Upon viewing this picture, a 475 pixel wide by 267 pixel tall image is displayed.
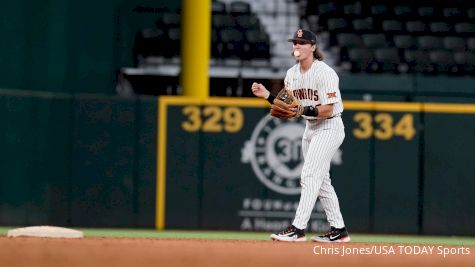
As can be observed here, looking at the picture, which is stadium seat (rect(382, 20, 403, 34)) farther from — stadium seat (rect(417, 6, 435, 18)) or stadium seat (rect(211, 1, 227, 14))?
stadium seat (rect(211, 1, 227, 14))

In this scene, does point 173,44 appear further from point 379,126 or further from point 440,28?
point 379,126

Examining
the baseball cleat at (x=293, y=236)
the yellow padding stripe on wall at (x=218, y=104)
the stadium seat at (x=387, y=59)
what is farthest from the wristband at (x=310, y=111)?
the stadium seat at (x=387, y=59)

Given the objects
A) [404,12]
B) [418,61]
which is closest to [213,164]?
[418,61]

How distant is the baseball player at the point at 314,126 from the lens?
30.1 ft

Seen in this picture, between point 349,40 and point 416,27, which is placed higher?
point 416,27

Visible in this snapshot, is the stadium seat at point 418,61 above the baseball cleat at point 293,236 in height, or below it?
above

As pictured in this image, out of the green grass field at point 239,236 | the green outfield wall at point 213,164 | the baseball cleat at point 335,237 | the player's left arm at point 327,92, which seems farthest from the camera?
the green outfield wall at point 213,164

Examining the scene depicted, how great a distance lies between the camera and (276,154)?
11.8 m

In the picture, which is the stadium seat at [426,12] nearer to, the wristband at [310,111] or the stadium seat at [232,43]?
the stadium seat at [232,43]

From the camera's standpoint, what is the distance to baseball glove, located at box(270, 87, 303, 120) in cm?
908

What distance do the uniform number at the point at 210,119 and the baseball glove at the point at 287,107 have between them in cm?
265

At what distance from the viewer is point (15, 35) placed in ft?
41.1

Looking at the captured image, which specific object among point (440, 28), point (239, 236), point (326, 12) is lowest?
point (239, 236)

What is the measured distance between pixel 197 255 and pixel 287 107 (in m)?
1.37
